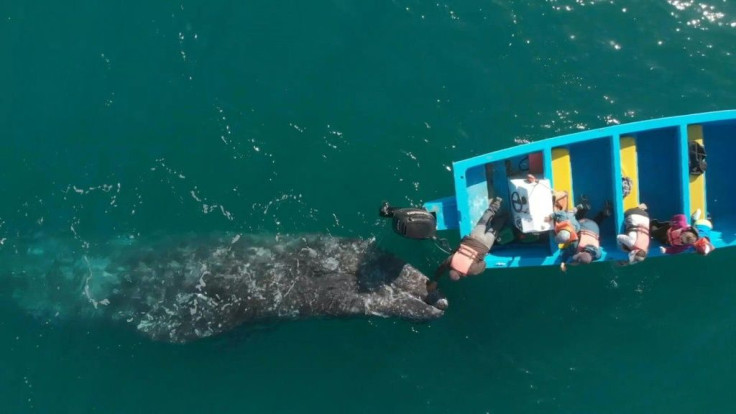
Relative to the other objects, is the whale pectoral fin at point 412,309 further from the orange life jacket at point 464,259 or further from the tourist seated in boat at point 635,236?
the tourist seated in boat at point 635,236

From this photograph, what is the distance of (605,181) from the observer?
656 inches

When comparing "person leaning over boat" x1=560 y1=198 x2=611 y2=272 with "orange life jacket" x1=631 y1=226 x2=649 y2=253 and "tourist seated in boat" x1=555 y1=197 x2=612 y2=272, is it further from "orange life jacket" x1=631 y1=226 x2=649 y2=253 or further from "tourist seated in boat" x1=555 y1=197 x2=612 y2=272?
"orange life jacket" x1=631 y1=226 x2=649 y2=253

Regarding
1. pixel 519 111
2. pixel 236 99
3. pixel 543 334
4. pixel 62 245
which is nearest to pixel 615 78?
pixel 519 111

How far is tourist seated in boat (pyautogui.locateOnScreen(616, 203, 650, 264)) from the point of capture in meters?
15.0

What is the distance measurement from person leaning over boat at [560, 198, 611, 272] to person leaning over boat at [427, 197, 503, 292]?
1.93m

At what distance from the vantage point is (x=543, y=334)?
18.2 metres

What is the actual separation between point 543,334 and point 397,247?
203 inches

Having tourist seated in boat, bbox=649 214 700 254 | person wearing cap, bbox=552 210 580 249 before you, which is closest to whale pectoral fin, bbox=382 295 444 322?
person wearing cap, bbox=552 210 580 249

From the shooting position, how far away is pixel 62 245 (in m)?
18.0

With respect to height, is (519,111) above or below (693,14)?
below

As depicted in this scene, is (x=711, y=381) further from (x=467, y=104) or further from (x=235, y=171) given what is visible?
(x=235, y=171)

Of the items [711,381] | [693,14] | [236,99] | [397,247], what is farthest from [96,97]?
[711,381]

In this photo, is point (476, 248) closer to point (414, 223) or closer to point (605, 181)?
point (414, 223)

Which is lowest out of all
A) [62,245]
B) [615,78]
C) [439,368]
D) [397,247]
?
[439,368]
